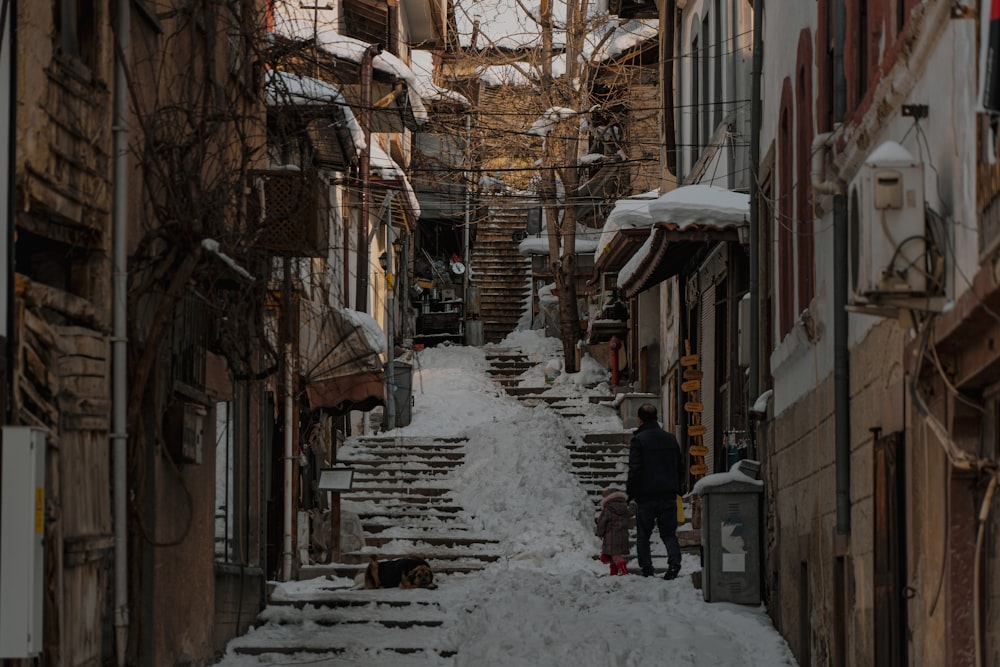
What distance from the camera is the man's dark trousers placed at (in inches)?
682

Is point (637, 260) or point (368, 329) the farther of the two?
point (637, 260)

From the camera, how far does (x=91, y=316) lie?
10211 millimetres

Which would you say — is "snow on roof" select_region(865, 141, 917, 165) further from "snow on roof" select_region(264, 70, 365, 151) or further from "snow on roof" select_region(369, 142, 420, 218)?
"snow on roof" select_region(369, 142, 420, 218)

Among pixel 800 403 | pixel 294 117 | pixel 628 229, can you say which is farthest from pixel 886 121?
pixel 628 229

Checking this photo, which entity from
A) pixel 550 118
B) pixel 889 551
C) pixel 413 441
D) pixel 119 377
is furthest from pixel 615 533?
pixel 550 118

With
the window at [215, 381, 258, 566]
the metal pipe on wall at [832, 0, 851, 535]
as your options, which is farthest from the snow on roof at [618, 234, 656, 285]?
the metal pipe on wall at [832, 0, 851, 535]

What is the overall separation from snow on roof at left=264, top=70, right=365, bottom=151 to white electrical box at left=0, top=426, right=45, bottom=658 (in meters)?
5.27

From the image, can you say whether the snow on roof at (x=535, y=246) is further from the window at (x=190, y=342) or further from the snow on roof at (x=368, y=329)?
the window at (x=190, y=342)

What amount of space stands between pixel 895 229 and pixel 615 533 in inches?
451

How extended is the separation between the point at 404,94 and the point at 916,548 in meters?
18.7

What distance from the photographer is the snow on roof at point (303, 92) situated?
13108 millimetres

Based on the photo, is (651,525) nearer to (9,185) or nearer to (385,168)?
(9,185)

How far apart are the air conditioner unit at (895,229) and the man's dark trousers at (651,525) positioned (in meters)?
10.4

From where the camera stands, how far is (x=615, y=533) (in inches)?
712
